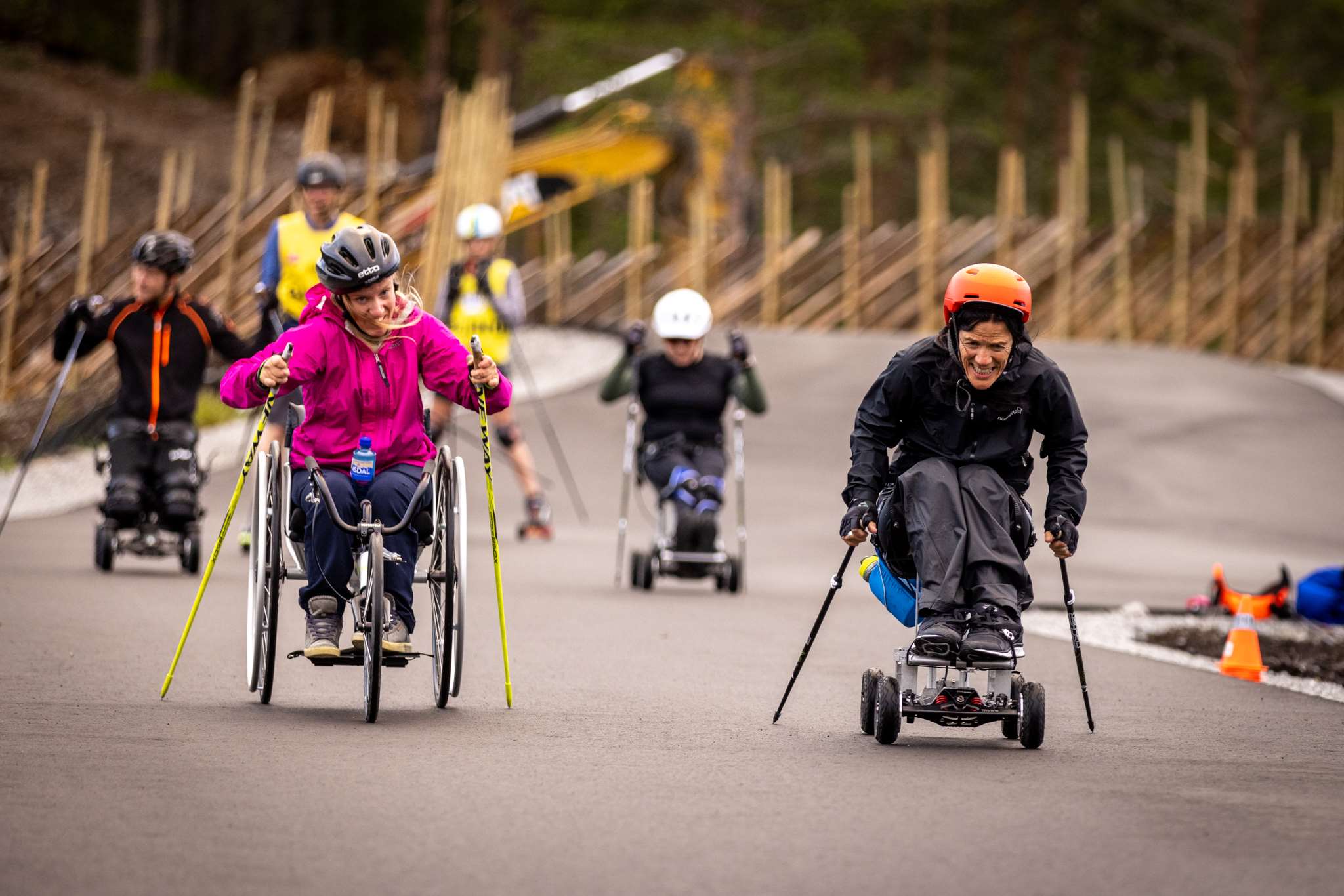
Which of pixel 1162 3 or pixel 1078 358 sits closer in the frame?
pixel 1078 358

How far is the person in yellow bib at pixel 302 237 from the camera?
1369 cm

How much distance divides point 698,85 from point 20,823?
37240 mm

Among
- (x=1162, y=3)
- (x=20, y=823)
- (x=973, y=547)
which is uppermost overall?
(x=1162, y=3)

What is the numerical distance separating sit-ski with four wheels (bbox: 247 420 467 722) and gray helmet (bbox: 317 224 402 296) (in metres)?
0.64

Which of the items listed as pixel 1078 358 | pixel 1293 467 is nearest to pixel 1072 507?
pixel 1293 467

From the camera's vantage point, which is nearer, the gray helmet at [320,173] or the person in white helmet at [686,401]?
the gray helmet at [320,173]

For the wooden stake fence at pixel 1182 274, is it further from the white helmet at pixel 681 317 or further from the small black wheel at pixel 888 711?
the small black wheel at pixel 888 711

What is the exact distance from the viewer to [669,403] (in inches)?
558

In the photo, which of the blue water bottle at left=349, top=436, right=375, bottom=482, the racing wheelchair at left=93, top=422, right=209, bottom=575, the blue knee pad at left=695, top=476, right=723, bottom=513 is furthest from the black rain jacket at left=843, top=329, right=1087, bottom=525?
the racing wheelchair at left=93, top=422, right=209, bottom=575

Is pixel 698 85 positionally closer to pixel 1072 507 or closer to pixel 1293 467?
pixel 1293 467

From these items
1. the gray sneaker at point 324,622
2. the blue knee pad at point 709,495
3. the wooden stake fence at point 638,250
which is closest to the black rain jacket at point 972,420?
the gray sneaker at point 324,622

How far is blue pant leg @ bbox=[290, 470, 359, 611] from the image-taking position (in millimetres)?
7945

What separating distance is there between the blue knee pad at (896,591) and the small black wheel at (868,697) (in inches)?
8.4

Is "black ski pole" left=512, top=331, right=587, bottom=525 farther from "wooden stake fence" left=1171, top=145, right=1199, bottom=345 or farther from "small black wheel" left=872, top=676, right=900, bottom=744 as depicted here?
"wooden stake fence" left=1171, top=145, right=1199, bottom=345
